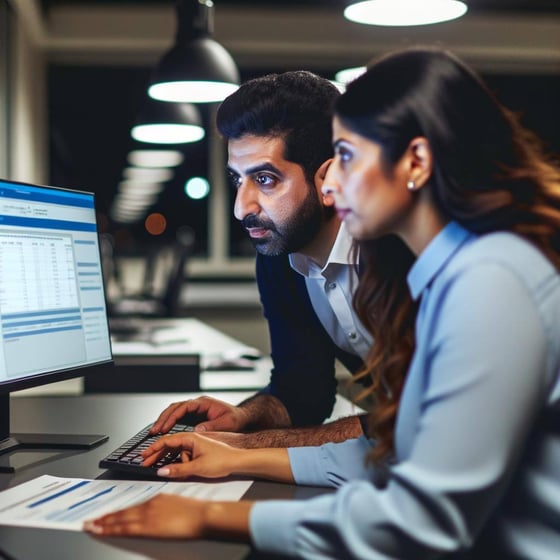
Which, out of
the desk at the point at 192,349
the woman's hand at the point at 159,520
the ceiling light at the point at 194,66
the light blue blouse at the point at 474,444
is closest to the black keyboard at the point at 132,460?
the woman's hand at the point at 159,520

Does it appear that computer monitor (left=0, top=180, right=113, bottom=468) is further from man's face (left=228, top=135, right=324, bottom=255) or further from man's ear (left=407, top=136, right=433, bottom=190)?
man's ear (left=407, top=136, right=433, bottom=190)

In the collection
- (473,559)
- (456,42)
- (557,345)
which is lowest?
(473,559)

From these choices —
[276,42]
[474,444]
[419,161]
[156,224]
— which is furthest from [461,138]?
[156,224]

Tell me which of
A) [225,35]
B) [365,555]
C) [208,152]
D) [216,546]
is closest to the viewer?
[365,555]

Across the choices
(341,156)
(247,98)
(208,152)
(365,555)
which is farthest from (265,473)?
(208,152)

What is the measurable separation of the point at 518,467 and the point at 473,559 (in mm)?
136

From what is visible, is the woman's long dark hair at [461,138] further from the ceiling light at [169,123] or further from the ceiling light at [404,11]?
the ceiling light at [169,123]

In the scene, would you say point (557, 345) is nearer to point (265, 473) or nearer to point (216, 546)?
point (216, 546)

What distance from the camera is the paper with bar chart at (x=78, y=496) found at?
43.4 inches

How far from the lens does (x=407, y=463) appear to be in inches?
35.1

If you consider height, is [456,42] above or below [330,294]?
above

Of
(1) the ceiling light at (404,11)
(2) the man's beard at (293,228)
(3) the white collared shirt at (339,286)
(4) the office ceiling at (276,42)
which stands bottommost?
(3) the white collared shirt at (339,286)

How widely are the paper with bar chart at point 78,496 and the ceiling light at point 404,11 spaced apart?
1.69m

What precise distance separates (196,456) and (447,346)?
61cm
